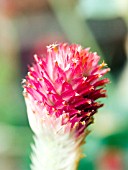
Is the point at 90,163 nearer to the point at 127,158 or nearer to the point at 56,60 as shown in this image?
the point at 127,158

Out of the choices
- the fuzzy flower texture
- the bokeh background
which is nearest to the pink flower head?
the fuzzy flower texture

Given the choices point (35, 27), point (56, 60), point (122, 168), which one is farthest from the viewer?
point (35, 27)

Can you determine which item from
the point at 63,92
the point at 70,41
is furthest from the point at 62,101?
the point at 70,41

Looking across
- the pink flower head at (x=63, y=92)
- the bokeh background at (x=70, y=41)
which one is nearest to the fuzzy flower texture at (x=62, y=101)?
the pink flower head at (x=63, y=92)

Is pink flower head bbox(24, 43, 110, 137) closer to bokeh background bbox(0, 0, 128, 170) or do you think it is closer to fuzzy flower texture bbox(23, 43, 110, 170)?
fuzzy flower texture bbox(23, 43, 110, 170)

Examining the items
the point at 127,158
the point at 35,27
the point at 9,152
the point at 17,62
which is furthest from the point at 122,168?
the point at 35,27

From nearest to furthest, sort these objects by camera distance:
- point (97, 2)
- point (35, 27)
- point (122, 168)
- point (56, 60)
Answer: point (56, 60)
point (122, 168)
point (97, 2)
point (35, 27)
